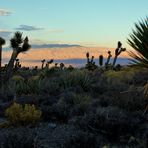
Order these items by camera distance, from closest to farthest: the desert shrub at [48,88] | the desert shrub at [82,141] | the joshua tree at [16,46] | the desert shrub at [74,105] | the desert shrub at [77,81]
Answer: the desert shrub at [82,141] < the desert shrub at [74,105] < the desert shrub at [48,88] < the desert shrub at [77,81] < the joshua tree at [16,46]

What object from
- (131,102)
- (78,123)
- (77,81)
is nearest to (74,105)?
(131,102)

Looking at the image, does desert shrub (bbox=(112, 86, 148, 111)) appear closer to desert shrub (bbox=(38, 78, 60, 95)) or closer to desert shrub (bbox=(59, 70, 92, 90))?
desert shrub (bbox=(38, 78, 60, 95))

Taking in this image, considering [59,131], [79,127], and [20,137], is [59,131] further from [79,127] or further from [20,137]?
[20,137]

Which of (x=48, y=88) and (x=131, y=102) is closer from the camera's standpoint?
(x=131, y=102)

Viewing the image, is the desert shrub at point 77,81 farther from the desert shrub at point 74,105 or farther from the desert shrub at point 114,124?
the desert shrub at point 114,124

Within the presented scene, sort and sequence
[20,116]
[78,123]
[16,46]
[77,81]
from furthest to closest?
[16,46] → [77,81] → [20,116] → [78,123]

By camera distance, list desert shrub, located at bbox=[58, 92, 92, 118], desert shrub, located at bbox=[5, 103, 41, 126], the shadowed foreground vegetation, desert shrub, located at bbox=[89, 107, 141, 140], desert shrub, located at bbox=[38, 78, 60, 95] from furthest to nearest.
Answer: desert shrub, located at bbox=[38, 78, 60, 95], desert shrub, located at bbox=[58, 92, 92, 118], desert shrub, located at bbox=[5, 103, 41, 126], desert shrub, located at bbox=[89, 107, 141, 140], the shadowed foreground vegetation

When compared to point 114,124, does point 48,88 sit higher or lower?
lower

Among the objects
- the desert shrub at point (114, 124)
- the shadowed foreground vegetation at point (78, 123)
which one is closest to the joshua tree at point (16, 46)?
the shadowed foreground vegetation at point (78, 123)

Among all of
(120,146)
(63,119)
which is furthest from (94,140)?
(63,119)

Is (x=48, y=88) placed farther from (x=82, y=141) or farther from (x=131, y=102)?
(x=82, y=141)

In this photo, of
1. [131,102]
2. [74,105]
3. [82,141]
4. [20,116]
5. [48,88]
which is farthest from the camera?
[48,88]

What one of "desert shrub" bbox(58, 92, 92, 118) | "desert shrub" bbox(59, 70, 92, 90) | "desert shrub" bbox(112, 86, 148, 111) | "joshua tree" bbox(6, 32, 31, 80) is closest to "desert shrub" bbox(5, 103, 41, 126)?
"desert shrub" bbox(58, 92, 92, 118)

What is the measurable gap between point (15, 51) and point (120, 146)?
54.8 ft
